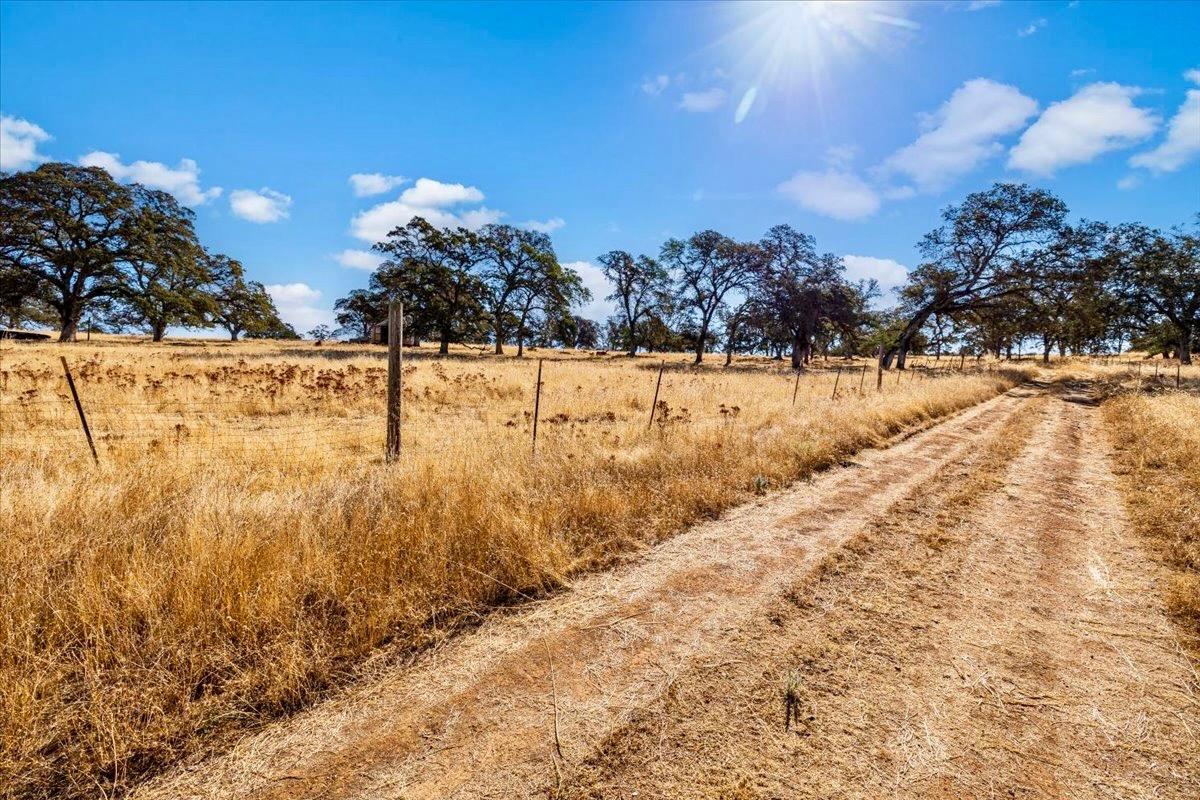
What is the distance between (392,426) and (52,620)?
3.51m

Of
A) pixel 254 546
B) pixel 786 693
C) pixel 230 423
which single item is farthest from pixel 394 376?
pixel 230 423

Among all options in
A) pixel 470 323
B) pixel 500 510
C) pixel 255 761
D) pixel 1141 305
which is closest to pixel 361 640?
pixel 255 761

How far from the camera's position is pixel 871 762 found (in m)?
2.33

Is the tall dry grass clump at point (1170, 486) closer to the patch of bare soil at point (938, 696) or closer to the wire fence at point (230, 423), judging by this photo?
the patch of bare soil at point (938, 696)

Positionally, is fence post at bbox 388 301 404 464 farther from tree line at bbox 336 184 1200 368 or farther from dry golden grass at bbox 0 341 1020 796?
tree line at bbox 336 184 1200 368

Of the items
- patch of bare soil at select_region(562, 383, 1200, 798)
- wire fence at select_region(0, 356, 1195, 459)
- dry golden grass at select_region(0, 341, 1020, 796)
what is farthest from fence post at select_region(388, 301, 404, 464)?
patch of bare soil at select_region(562, 383, 1200, 798)

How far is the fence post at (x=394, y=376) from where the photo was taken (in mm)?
5910

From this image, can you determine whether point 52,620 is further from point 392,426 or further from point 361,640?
point 392,426

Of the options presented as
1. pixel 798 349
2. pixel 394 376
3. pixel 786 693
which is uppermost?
pixel 798 349

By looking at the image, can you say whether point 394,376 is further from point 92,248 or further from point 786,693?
point 92,248

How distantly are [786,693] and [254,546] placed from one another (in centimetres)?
388

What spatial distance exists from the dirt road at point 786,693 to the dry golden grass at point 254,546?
383 mm

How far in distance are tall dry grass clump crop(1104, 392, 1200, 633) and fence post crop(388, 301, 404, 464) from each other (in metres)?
7.64

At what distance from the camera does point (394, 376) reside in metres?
6.03
